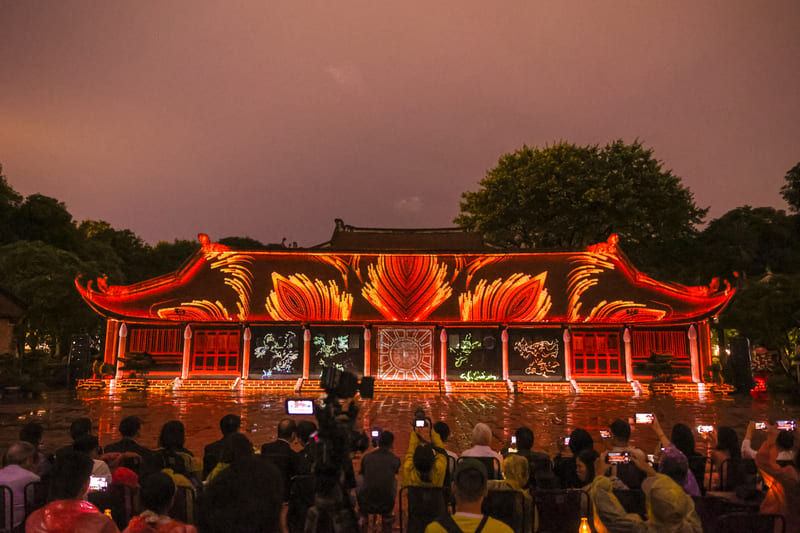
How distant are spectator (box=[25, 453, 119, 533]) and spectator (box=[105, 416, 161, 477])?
1.23 metres

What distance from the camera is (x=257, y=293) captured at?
25.5 m

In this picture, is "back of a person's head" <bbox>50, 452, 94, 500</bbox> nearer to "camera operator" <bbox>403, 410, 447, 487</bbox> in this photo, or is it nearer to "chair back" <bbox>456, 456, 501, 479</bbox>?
"camera operator" <bbox>403, 410, 447, 487</bbox>

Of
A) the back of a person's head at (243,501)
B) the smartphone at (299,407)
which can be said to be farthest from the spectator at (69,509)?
the smartphone at (299,407)

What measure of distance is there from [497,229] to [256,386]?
19101 mm

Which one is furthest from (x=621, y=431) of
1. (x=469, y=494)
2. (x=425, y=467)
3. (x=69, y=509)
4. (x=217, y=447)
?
(x=69, y=509)

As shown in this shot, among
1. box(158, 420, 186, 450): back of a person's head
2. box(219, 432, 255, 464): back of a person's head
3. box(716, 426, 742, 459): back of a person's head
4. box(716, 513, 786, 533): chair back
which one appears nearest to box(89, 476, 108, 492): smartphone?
box(158, 420, 186, 450): back of a person's head

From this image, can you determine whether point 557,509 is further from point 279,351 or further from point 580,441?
point 279,351

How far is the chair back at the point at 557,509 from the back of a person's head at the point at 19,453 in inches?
183

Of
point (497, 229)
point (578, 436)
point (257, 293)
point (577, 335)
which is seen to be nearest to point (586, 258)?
point (577, 335)

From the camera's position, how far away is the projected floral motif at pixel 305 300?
25312 mm

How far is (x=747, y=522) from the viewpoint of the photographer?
13.4 feet

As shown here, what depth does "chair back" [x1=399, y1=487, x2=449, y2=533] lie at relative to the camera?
449 cm

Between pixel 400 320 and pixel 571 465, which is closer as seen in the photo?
pixel 571 465

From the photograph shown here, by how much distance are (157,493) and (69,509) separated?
64 centimetres
